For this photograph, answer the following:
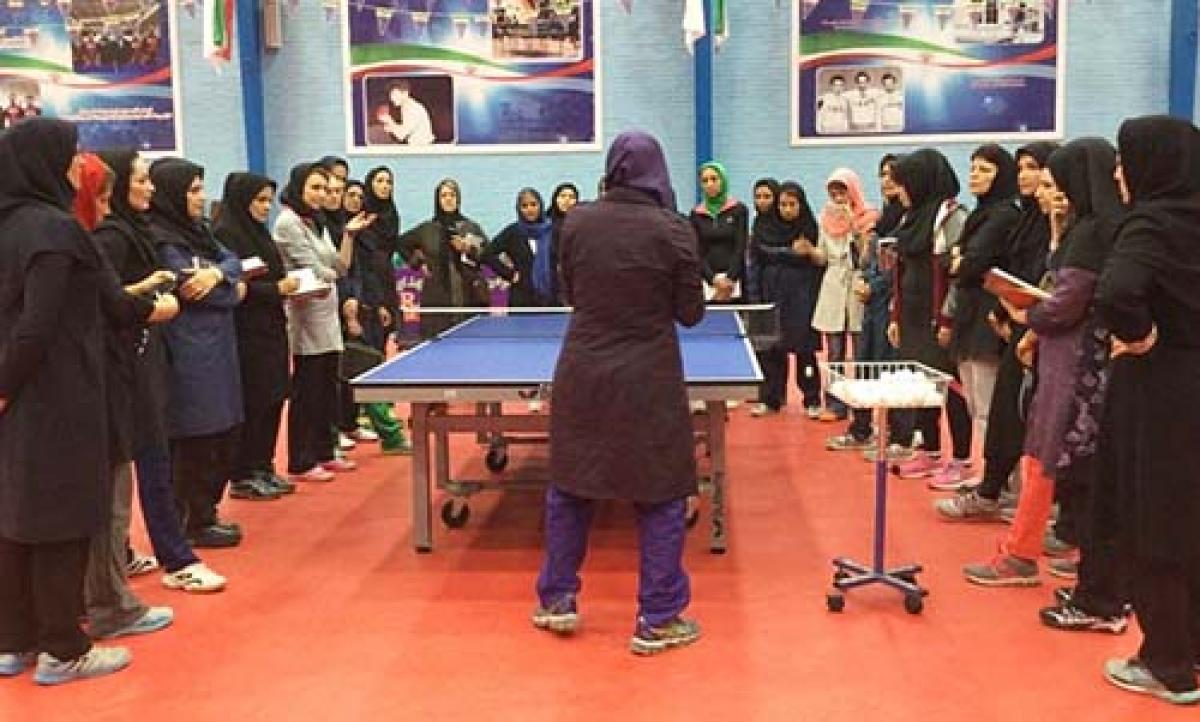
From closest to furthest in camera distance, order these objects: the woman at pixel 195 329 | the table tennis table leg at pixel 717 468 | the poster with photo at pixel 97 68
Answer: the woman at pixel 195 329 < the table tennis table leg at pixel 717 468 < the poster with photo at pixel 97 68

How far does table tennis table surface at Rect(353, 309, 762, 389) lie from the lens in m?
4.48

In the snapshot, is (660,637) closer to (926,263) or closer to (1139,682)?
(1139,682)

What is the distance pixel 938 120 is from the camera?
433 inches

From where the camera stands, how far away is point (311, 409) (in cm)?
639

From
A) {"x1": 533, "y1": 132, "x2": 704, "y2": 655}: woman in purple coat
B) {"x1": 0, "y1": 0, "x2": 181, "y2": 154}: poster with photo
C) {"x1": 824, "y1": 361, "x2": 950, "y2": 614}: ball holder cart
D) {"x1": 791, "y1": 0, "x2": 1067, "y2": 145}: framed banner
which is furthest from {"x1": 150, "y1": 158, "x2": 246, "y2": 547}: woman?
{"x1": 0, "y1": 0, "x2": 181, "y2": 154}: poster with photo

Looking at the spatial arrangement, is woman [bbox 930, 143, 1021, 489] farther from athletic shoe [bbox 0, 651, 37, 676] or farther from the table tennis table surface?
athletic shoe [bbox 0, 651, 37, 676]

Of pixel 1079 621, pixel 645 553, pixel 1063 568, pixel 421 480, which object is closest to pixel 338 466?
pixel 421 480

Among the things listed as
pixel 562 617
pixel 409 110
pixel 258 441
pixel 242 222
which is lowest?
pixel 562 617

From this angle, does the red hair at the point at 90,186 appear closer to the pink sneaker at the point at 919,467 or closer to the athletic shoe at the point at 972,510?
the athletic shoe at the point at 972,510

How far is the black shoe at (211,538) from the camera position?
518 cm

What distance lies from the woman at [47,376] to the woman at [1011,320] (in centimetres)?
339

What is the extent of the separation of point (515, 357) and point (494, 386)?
75 centimetres

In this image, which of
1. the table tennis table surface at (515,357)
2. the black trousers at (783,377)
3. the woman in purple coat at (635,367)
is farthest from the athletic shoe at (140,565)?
the black trousers at (783,377)

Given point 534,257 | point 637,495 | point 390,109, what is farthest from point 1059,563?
point 390,109
